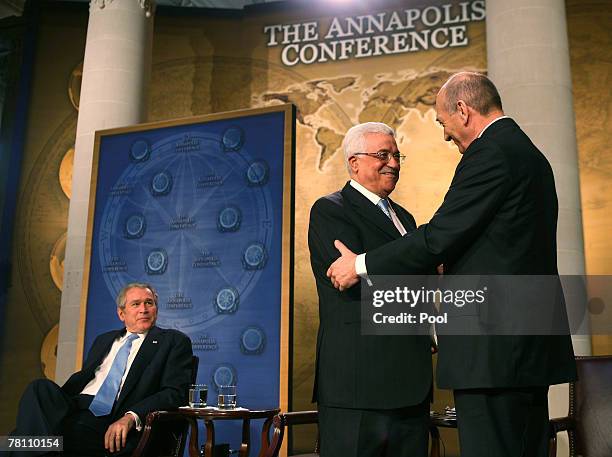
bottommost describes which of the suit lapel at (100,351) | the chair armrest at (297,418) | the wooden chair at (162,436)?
the wooden chair at (162,436)

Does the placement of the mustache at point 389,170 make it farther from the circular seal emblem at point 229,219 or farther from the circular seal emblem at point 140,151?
the circular seal emblem at point 140,151

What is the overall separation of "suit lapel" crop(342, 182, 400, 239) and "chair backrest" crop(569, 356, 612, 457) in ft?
7.72

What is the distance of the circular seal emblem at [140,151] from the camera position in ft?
19.2

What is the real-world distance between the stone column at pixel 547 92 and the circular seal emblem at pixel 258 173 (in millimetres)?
2062

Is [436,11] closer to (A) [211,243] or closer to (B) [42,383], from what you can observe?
(A) [211,243]

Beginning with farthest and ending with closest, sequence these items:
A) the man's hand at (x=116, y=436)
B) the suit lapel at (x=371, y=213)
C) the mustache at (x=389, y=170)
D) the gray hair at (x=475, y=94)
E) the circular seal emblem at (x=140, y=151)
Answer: the circular seal emblem at (x=140, y=151), the man's hand at (x=116, y=436), the mustache at (x=389, y=170), the suit lapel at (x=371, y=213), the gray hair at (x=475, y=94)

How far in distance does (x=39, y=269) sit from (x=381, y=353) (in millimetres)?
6838

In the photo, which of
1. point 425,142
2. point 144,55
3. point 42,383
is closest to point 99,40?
point 144,55

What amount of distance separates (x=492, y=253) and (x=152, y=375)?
2.63 m

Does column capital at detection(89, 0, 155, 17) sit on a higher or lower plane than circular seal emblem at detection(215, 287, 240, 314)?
higher

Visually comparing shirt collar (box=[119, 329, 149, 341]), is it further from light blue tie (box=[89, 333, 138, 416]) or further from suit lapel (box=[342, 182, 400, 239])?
suit lapel (box=[342, 182, 400, 239])

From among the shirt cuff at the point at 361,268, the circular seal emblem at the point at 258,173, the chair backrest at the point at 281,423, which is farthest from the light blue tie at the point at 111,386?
the shirt cuff at the point at 361,268

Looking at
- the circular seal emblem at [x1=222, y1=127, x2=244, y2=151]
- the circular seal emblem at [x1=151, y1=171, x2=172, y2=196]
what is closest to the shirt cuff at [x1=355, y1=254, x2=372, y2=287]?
the circular seal emblem at [x1=222, y1=127, x2=244, y2=151]

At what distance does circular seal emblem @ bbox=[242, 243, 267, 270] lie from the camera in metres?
5.14
